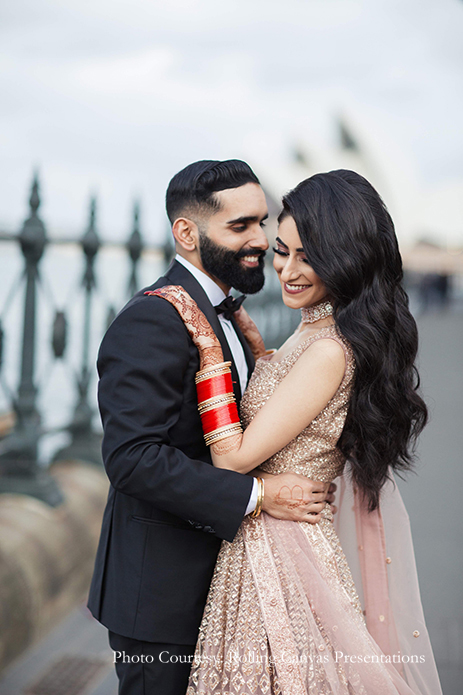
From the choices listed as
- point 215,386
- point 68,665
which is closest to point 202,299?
point 215,386

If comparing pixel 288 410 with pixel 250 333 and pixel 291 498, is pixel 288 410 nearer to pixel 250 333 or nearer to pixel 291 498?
pixel 291 498

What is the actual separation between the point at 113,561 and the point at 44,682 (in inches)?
49.9

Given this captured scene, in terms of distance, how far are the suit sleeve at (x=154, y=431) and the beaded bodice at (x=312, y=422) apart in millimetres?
202

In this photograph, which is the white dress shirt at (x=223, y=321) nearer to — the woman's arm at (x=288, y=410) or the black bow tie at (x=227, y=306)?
the black bow tie at (x=227, y=306)

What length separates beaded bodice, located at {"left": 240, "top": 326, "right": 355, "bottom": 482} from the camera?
200 cm

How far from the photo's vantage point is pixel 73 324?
12.5 ft

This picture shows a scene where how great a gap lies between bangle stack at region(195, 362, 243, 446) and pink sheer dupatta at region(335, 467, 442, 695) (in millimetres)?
697

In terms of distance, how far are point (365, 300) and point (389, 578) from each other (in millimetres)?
1088

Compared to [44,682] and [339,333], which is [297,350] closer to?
[339,333]

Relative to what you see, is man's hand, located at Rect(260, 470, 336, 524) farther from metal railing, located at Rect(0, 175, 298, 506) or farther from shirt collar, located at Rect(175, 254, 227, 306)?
metal railing, located at Rect(0, 175, 298, 506)

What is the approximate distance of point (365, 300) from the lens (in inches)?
79.4

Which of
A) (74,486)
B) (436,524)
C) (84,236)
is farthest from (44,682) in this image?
(436,524)

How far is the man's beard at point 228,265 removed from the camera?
2.18 metres

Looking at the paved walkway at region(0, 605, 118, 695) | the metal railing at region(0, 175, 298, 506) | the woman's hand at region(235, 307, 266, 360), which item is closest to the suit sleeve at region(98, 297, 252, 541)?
the woman's hand at region(235, 307, 266, 360)
